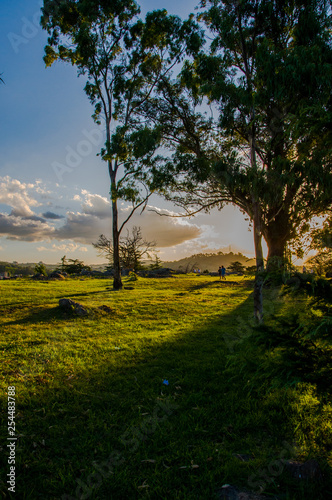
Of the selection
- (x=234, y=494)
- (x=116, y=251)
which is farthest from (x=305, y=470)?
(x=116, y=251)

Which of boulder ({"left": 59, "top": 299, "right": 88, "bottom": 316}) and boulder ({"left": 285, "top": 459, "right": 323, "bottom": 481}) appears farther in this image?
boulder ({"left": 59, "top": 299, "right": 88, "bottom": 316})

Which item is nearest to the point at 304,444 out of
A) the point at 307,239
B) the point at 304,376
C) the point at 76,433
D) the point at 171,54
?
the point at 304,376

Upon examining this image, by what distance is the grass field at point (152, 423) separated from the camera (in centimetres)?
243

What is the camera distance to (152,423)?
132 inches

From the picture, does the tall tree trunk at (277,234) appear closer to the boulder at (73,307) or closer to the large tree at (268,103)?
the large tree at (268,103)

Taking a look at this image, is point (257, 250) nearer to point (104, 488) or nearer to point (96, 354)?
point (96, 354)

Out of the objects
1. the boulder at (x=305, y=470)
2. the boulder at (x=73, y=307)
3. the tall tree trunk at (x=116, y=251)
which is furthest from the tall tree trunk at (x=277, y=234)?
the boulder at (x=305, y=470)

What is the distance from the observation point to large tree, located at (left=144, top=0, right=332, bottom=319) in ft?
24.3

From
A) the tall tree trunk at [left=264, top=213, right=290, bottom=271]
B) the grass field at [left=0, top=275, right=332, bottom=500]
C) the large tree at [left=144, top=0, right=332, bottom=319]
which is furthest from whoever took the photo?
the tall tree trunk at [left=264, top=213, right=290, bottom=271]

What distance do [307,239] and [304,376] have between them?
12.1 metres

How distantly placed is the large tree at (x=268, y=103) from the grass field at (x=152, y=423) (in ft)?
14.3

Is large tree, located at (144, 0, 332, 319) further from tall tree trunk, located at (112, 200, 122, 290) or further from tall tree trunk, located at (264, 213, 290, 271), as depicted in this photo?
tall tree trunk, located at (112, 200, 122, 290)

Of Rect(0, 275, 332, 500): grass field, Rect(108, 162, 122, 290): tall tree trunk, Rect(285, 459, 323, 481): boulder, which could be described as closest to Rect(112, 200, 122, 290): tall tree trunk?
Rect(108, 162, 122, 290): tall tree trunk

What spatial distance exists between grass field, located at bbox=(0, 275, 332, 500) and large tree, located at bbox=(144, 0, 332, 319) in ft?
14.3
